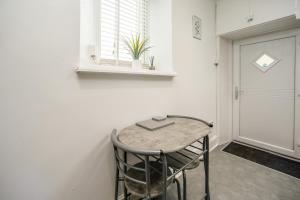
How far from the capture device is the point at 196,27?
80.6 inches

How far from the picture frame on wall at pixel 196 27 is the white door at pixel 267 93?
109 cm

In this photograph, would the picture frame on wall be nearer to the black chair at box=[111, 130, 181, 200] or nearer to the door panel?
the door panel

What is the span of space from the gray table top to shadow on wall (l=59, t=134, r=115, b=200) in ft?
0.84

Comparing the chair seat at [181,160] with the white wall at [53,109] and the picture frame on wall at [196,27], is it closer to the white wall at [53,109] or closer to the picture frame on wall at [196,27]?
the white wall at [53,109]

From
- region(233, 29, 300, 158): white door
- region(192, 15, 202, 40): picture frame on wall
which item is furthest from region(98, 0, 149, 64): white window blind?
region(233, 29, 300, 158): white door

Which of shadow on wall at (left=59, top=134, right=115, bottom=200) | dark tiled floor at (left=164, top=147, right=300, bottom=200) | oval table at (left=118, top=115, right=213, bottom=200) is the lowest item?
dark tiled floor at (left=164, top=147, right=300, bottom=200)

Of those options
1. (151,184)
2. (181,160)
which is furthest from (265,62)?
(151,184)

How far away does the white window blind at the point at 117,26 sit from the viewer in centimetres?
140

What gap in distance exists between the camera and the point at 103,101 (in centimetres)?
119

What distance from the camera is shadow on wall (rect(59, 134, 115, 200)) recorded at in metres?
1.06

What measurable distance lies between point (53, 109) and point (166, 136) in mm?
778

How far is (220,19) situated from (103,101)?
2384 millimetres

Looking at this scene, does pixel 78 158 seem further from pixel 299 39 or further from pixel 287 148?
pixel 299 39

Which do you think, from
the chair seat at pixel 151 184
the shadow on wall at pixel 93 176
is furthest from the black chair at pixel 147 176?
the shadow on wall at pixel 93 176
